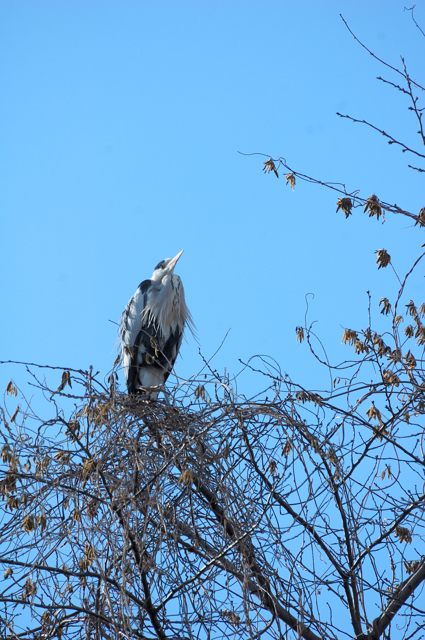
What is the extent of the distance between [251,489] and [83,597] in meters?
0.70

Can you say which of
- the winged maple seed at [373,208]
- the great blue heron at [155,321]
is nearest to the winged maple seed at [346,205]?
the winged maple seed at [373,208]

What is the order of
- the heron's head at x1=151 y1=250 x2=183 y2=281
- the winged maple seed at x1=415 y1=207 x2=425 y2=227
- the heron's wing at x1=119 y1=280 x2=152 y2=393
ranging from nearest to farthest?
1. the winged maple seed at x1=415 y1=207 x2=425 y2=227
2. the heron's wing at x1=119 y1=280 x2=152 y2=393
3. the heron's head at x1=151 y1=250 x2=183 y2=281

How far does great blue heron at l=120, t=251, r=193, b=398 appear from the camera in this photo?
744cm

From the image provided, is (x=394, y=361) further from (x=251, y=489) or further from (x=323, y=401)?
(x=251, y=489)

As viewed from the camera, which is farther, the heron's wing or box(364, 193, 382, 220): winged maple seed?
the heron's wing

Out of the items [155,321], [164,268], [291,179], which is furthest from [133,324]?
[291,179]

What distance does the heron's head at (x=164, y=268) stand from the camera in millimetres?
7953

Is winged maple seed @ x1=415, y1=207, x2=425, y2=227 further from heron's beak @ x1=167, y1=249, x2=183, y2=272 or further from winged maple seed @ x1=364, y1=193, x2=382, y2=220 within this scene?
heron's beak @ x1=167, y1=249, x2=183, y2=272

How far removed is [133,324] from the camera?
7723 mm

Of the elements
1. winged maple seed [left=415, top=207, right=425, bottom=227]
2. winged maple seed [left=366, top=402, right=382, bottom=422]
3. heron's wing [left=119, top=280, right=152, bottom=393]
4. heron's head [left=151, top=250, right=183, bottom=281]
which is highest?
heron's head [left=151, top=250, right=183, bottom=281]

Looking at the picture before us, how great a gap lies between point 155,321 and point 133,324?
17cm

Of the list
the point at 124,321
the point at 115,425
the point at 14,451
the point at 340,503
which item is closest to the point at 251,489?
the point at 340,503

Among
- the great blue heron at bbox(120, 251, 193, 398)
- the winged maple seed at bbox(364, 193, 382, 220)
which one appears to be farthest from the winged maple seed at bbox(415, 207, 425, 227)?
the great blue heron at bbox(120, 251, 193, 398)

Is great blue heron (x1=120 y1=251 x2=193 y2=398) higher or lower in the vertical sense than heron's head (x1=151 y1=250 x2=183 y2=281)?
lower
